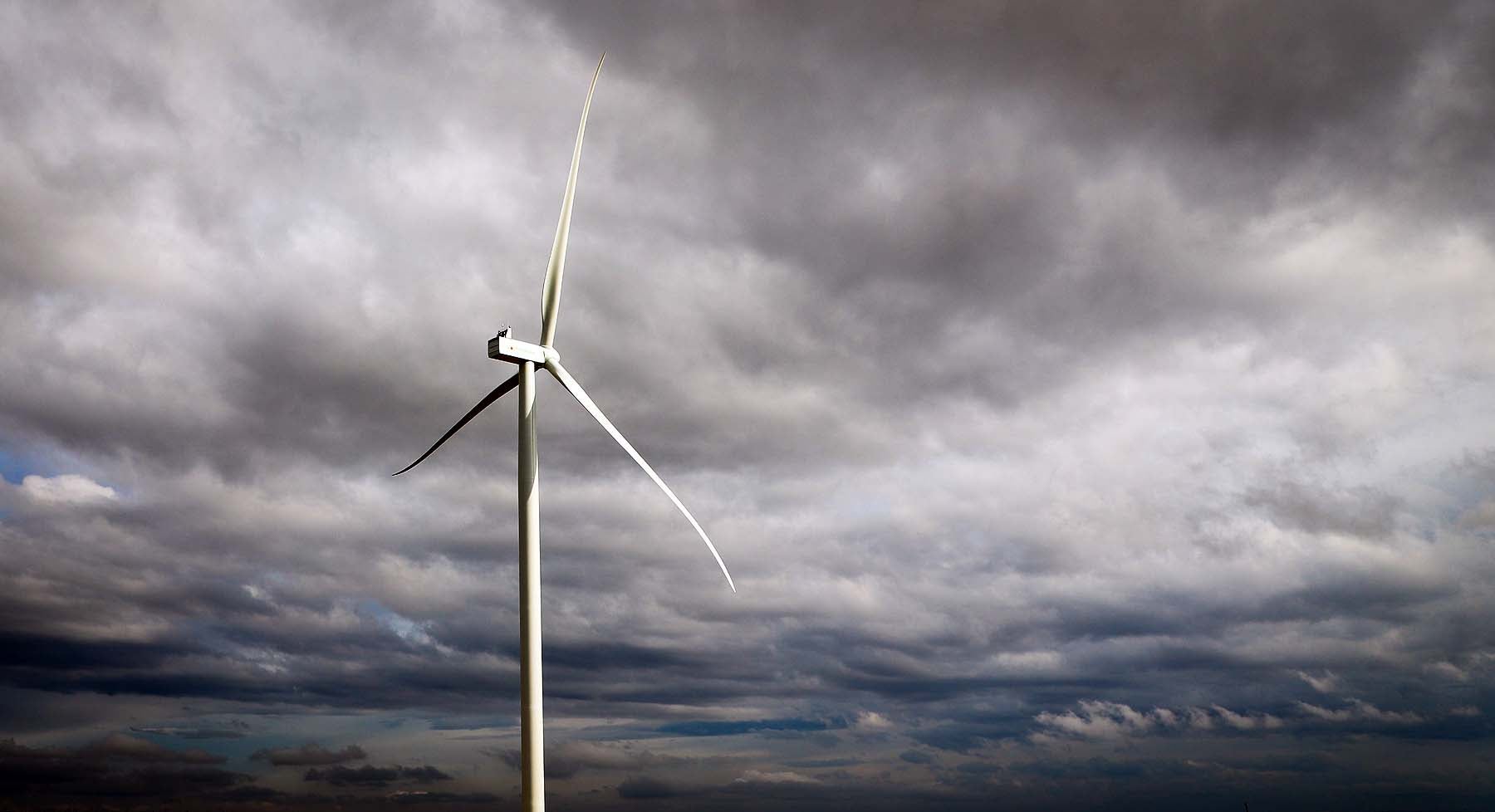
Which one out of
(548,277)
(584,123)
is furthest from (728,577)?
(584,123)

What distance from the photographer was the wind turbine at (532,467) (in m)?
50.3

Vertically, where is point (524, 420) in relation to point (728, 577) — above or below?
above

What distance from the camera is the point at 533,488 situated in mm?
54688

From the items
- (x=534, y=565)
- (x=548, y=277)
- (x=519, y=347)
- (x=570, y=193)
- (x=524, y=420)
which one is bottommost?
(x=534, y=565)

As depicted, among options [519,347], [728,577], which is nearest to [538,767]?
[728,577]

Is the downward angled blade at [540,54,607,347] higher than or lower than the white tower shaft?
higher

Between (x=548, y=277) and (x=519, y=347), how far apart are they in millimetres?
5986

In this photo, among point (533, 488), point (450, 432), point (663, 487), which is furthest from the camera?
point (450, 432)

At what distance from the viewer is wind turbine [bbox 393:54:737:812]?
50312 mm

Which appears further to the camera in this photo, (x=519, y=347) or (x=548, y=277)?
(x=548, y=277)

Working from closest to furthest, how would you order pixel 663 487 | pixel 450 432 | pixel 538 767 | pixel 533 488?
pixel 538 767 → pixel 533 488 → pixel 663 487 → pixel 450 432

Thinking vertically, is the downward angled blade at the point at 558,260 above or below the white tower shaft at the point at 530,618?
above

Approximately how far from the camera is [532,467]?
181ft

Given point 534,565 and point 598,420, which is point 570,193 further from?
point 534,565
